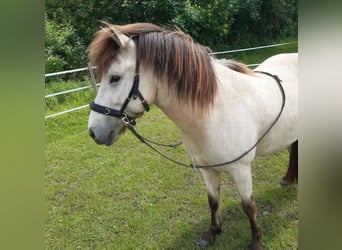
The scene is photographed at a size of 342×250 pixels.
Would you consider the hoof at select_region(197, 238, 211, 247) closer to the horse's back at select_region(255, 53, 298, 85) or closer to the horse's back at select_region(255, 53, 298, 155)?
the horse's back at select_region(255, 53, 298, 155)

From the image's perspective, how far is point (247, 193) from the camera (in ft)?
3.92

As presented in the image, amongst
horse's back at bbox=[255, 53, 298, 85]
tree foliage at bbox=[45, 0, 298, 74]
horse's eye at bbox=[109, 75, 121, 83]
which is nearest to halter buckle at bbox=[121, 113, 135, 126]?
horse's eye at bbox=[109, 75, 121, 83]

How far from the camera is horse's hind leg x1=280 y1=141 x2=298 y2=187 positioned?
1.38 metres

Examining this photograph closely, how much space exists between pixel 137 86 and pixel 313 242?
64 cm

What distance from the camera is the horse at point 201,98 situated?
916 mm

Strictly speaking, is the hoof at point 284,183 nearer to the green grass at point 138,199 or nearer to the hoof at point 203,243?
the green grass at point 138,199

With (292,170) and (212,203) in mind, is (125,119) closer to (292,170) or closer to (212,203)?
(212,203)

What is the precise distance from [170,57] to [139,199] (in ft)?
3.06

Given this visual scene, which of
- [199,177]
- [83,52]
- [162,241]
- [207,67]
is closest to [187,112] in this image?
[207,67]

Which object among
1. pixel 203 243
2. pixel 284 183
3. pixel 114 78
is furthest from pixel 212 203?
pixel 114 78

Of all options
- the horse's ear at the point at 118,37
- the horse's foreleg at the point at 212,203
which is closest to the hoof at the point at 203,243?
the horse's foreleg at the point at 212,203

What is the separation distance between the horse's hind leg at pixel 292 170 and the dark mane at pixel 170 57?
0.63 metres

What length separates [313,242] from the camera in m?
0.44

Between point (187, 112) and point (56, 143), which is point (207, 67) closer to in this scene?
point (187, 112)
